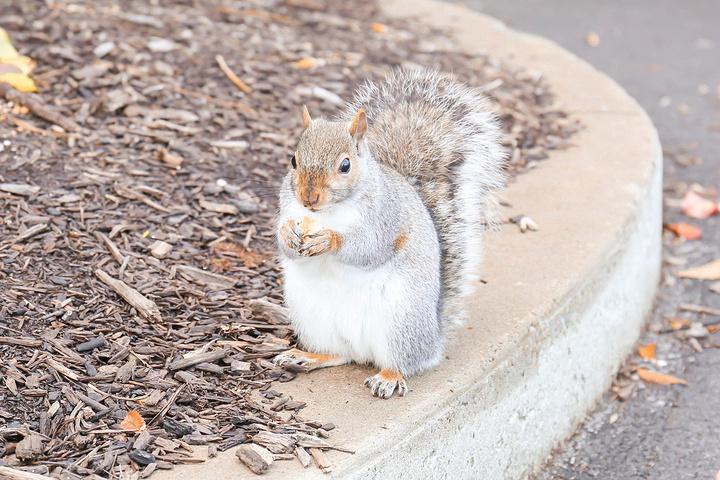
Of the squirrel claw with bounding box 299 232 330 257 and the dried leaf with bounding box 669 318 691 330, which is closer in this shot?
the squirrel claw with bounding box 299 232 330 257

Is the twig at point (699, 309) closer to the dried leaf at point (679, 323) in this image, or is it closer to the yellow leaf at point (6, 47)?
the dried leaf at point (679, 323)

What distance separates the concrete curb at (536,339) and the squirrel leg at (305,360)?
26 mm

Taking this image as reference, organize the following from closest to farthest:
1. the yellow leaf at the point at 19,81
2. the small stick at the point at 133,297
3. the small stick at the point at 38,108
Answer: the small stick at the point at 133,297 < the small stick at the point at 38,108 < the yellow leaf at the point at 19,81

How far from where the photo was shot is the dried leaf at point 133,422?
276 cm

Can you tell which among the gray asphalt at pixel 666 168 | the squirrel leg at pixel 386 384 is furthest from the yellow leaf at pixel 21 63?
the gray asphalt at pixel 666 168

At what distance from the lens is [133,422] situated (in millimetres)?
2783

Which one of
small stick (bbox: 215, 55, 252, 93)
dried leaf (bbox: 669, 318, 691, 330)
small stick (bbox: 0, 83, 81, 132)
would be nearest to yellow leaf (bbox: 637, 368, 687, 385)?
dried leaf (bbox: 669, 318, 691, 330)

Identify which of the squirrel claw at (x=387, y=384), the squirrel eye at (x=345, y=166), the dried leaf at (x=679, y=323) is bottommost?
the dried leaf at (x=679, y=323)

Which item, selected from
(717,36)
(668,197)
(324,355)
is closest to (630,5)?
(717,36)

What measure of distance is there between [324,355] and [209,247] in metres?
0.76

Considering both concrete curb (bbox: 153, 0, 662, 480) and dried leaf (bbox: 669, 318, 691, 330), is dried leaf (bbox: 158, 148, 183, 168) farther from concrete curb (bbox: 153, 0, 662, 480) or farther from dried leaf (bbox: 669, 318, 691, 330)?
dried leaf (bbox: 669, 318, 691, 330)

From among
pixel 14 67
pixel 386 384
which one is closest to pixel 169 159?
pixel 14 67

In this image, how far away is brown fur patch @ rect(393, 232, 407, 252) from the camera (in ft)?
9.82

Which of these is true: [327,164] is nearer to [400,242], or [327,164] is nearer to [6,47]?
[400,242]
